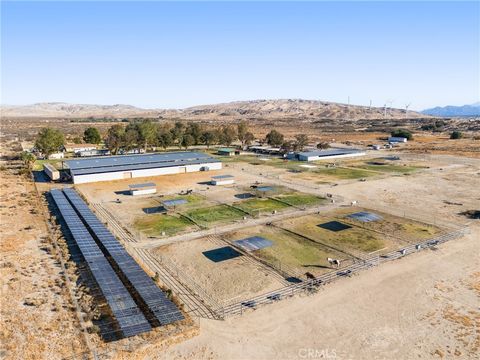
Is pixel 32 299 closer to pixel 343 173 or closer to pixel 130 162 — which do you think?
pixel 130 162

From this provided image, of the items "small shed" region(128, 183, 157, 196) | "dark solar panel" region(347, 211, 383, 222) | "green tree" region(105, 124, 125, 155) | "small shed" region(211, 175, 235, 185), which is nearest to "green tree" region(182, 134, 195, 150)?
"green tree" region(105, 124, 125, 155)

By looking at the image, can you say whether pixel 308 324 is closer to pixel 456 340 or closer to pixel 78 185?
pixel 456 340

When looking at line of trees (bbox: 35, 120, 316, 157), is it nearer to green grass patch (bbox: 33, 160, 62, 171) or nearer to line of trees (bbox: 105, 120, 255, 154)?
line of trees (bbox: 105, 120, 255, 154)

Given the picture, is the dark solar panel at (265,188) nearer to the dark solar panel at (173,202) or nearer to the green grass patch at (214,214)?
the green grass patch at (214,214)

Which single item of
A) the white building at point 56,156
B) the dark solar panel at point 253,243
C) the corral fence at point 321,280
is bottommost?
the corral fence at point 321,280

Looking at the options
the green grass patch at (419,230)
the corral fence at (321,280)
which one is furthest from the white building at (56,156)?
the green grass patch at (419,230)

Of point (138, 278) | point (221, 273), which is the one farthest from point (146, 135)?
point (138, 278)

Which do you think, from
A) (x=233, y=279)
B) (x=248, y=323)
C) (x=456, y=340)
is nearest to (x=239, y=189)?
(x=233, y=279)
